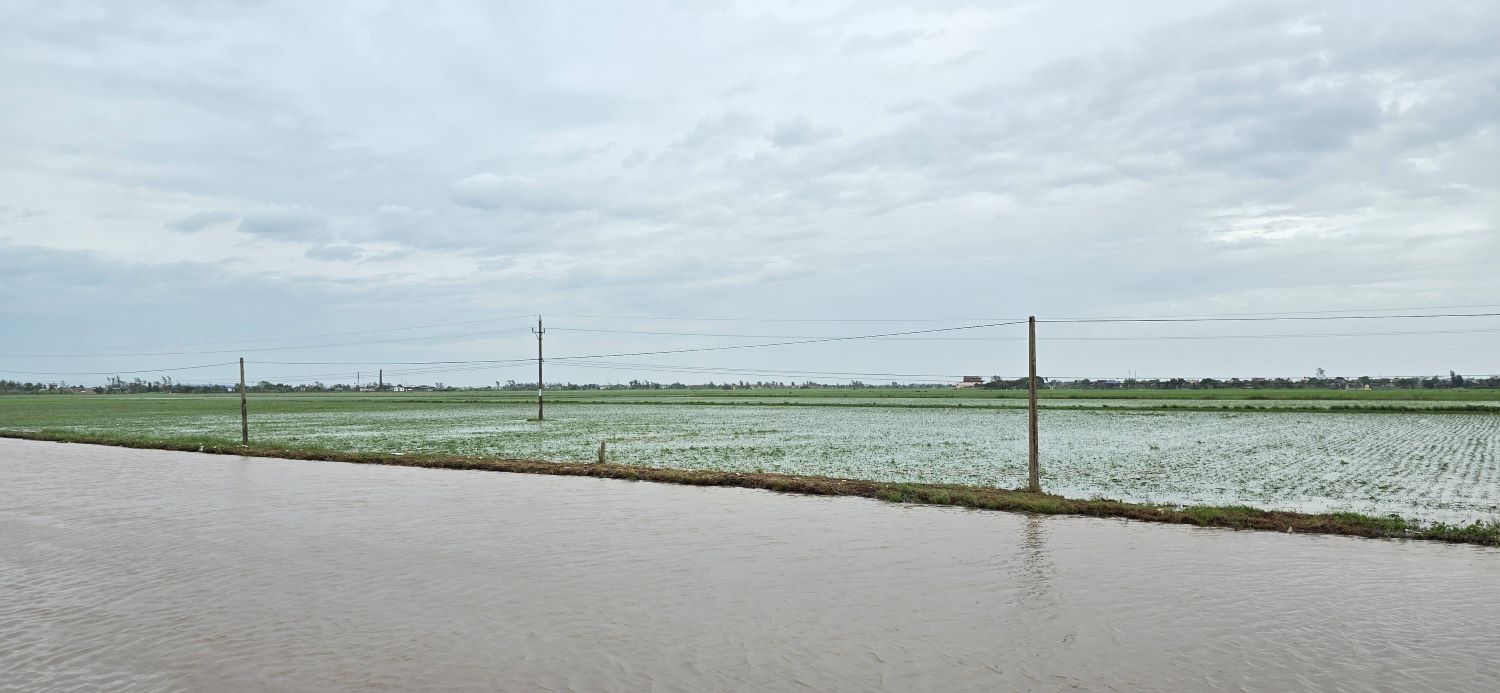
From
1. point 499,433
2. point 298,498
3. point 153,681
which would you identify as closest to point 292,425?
point 499,433

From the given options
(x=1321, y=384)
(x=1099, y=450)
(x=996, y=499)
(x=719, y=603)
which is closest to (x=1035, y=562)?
(x=719, y=603)

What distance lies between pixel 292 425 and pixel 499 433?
49.5ft

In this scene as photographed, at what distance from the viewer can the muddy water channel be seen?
21.4 feet

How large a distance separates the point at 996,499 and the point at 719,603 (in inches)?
300

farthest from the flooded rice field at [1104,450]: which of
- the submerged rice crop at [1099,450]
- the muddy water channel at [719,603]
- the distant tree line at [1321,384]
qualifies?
the distant tree line at [1321,384]

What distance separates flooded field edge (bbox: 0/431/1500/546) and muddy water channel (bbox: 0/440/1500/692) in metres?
0.67

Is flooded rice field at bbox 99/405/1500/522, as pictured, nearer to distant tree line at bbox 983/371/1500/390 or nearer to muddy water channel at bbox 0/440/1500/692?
muddy water channel at bbox 0/440/1500/692

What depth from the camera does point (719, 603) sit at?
859 centimetres

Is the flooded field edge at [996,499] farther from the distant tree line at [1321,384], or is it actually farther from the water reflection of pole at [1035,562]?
the distant tree line at [1321,384]

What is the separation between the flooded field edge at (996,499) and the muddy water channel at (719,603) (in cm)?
67

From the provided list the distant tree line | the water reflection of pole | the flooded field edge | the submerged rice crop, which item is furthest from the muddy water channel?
the distant tree line

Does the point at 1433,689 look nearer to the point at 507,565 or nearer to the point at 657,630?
the point at 657,630

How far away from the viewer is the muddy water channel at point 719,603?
651 centimetres

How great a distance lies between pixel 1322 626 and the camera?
7.63 metres
